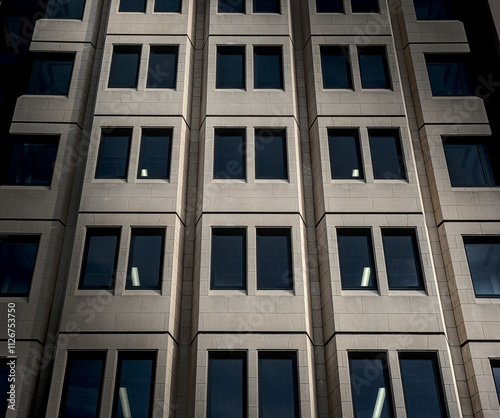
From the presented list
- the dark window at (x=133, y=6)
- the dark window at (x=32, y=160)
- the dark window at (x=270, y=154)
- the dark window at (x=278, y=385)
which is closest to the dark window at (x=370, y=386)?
the dark window at (x=278, y=385)

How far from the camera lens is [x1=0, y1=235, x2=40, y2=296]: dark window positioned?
22.6 metres

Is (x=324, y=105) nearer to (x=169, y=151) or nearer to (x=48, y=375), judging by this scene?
(x=169, y=151)

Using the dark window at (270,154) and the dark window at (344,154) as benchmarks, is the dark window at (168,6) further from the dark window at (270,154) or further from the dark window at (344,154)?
the dark window at (344,154)

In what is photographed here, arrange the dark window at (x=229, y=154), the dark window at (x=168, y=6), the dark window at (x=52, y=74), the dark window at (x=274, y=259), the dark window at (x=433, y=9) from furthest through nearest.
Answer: the dark window at (x=433, y=9) → the dark window at (x=168, y=6) → the dark window at (x=52, y=74) → the dark window at (x=229, y=154) → the dark window at (x=274, y=259)

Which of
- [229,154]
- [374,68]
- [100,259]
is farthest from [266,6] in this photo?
[100,259]

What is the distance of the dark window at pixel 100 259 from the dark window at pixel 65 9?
11.5 meters

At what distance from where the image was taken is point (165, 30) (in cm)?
2825

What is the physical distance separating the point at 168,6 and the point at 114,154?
26.8ft

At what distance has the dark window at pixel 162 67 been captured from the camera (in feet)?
88.2

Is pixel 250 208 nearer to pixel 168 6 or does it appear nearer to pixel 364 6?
pixel 168 6

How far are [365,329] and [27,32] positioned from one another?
64.6ft

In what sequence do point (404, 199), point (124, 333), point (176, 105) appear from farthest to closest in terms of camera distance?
1. point (176, 105)
2. point (404, 199)
3. point (124, 333)

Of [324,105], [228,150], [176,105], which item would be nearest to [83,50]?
[176,105]

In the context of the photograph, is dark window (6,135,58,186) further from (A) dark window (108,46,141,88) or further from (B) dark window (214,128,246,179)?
(B) dark window (214,128,246,179)
